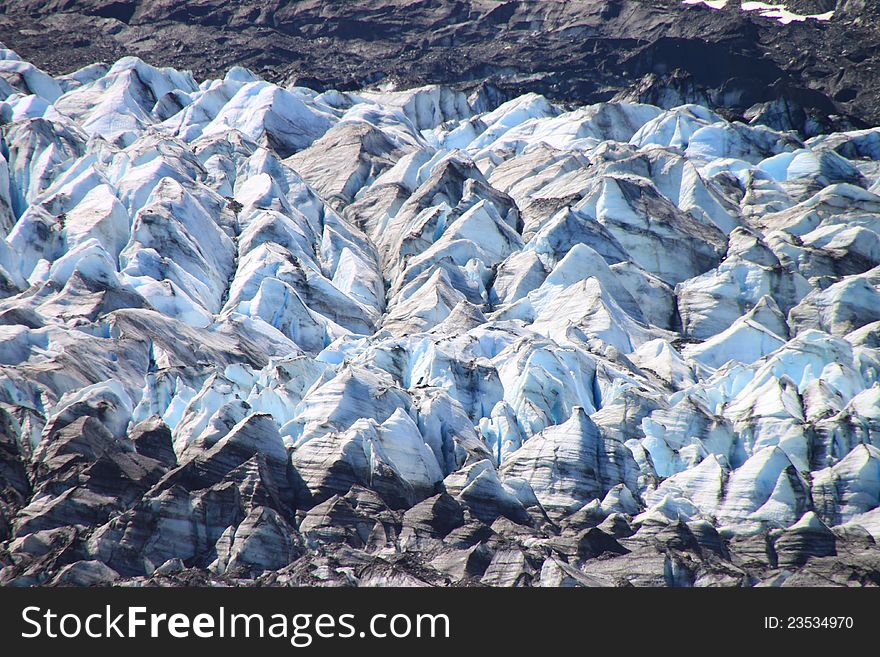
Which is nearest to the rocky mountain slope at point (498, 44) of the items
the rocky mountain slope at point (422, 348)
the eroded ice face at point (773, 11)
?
the eroded ice face at point (773, 11)

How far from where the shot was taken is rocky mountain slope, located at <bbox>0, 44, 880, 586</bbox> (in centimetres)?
4278

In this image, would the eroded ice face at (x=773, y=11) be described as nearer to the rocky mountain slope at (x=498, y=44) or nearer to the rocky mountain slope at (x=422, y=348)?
the rocky mountain slope at (x=498, y=44)

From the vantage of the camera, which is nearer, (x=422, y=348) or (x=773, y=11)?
(x=422, y=348)

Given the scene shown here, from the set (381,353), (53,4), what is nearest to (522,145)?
(381,353)

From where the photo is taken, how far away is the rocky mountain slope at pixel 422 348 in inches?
1684

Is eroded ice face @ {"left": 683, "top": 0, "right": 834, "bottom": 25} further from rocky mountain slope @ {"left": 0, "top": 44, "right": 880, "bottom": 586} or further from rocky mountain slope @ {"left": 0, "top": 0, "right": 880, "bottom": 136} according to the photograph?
rocky mountain slope @ {"left": 0, "top": 44, "right": 880, "bottom": 586}

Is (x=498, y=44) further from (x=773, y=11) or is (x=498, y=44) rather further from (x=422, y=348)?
(x=422, y=348)

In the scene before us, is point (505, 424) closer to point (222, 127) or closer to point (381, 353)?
point (381, 353)

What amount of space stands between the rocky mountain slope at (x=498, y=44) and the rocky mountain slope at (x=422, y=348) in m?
28.2

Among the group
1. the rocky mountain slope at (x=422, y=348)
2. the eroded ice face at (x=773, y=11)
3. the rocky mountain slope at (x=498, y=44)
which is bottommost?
the eroded ice face at (x=773, y=11)

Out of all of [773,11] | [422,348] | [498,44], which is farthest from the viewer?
[773,11]

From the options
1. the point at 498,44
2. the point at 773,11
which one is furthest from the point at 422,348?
the point at 773,11

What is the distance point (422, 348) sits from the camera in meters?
58.2

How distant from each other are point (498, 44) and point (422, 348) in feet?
300
